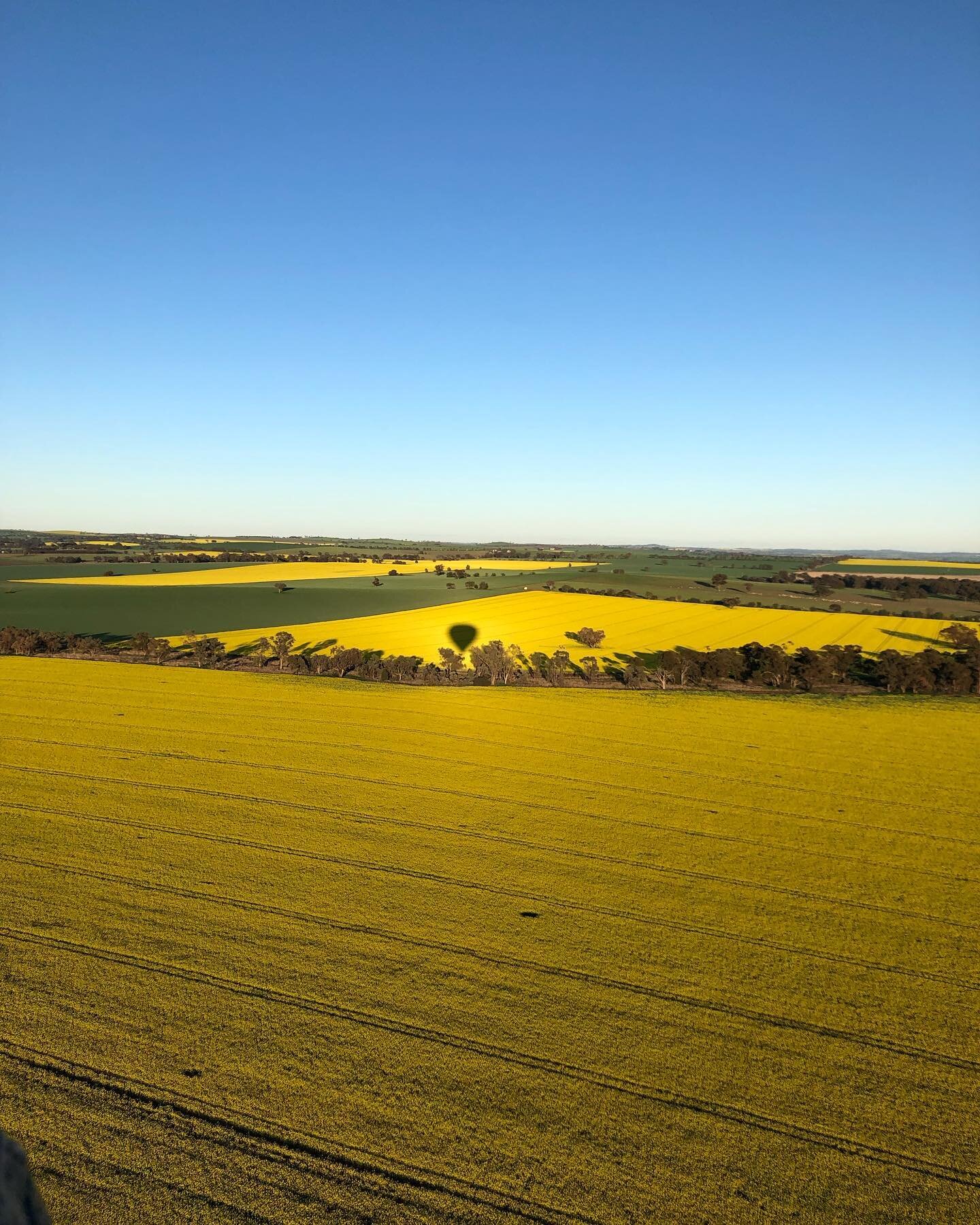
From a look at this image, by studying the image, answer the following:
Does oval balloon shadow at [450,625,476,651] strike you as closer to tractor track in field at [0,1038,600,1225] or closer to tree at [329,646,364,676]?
tree at [329,646,364,676]

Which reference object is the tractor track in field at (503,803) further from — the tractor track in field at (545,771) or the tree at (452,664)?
the tree at (452,664)

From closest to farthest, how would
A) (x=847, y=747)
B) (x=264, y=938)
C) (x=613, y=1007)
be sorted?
1. (x=613, y=1007)
2. (x=264, y=938)
3. (x=847, y=747)

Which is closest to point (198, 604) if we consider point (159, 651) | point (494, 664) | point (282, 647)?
point (159, 651)

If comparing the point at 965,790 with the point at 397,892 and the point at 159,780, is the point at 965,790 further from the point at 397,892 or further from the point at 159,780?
the point at 159,780

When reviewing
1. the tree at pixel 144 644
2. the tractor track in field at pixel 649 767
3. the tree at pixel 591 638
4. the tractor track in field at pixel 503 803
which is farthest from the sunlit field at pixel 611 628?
the tractor track in field at pixel 503 803

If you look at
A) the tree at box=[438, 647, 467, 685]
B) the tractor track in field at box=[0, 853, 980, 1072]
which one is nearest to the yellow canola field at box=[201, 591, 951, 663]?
the tree at box=[438, 647, 467, 685]

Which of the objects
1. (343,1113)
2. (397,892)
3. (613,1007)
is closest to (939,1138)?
(613,1007)
